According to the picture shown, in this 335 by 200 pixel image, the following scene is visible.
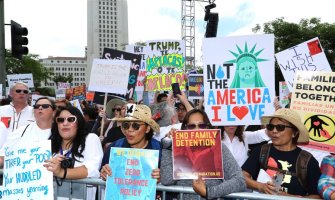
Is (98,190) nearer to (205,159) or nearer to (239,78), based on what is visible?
(205,159)

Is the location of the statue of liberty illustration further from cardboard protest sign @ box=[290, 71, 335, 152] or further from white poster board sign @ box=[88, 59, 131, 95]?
white poster board sign @ box=[88, 59, 131, 95]

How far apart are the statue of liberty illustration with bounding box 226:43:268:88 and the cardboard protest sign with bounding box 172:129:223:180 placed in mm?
1633

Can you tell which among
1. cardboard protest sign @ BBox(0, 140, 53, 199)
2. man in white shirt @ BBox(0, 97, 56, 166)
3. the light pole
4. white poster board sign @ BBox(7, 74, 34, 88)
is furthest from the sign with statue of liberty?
white poster board sign @ BBox(7, 74, 34, 88)

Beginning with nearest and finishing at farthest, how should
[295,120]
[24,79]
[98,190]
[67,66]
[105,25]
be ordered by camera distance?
1. [295,120]
2. [98,190]
3. [24,79]
4. [105,25]
5. [67,66]

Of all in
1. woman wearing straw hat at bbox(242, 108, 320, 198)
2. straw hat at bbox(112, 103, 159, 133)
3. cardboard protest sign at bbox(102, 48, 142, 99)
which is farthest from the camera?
cardboard protest sign at bbox(102, 48, 142, 99)

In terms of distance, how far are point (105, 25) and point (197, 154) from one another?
12050 centimetres

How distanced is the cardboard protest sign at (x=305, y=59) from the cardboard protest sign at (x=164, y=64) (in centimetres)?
271

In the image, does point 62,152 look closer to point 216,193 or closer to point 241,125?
point 216,193

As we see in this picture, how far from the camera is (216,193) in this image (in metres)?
3.12

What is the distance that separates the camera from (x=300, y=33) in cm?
4044

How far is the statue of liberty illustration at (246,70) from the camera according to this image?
15.6 feet

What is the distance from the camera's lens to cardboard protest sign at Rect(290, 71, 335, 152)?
4070 millimetres

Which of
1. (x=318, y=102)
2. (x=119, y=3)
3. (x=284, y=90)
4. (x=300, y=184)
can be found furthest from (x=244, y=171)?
(x=119, y=3)

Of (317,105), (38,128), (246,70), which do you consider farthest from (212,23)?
(38,128)
